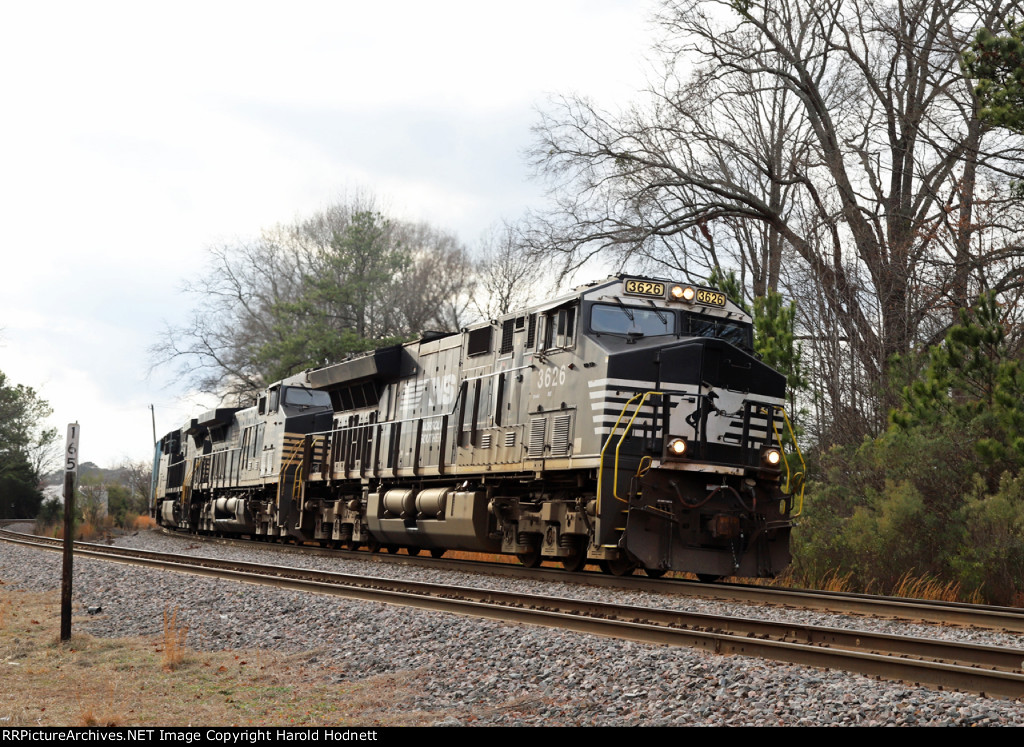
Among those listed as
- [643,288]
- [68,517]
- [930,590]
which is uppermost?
[643,288]

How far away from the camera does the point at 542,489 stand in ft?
49.0

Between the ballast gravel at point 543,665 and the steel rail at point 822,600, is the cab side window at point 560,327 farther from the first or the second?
the ballast gravel at point 543,665

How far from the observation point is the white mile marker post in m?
9.68

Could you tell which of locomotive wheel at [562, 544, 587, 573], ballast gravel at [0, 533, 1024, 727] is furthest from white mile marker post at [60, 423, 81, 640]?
locomotive wheel at [562, 544, 587, 573]

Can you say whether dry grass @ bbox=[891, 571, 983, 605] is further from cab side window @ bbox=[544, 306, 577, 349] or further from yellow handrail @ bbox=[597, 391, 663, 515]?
cab side window @ bbox=[544, 306, 577, 349]

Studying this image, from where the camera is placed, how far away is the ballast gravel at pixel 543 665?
5.89 meters

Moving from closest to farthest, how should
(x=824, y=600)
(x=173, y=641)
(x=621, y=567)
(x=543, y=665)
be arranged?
(x=543, y=665), (x=173, y=641), (x=824, y=600), (x=621, y=567)

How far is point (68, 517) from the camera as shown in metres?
10.3

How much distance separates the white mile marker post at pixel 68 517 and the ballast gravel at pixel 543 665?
64cm

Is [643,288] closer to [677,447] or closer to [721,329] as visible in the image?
[721,329]

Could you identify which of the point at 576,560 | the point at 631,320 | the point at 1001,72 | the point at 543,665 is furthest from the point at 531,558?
the point at 1001,72

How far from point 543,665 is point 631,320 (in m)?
7.12

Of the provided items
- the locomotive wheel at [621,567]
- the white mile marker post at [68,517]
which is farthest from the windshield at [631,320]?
the white mile marker post at [68,517]
